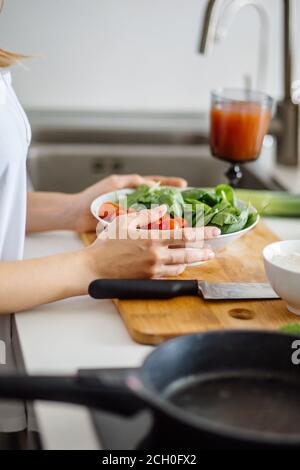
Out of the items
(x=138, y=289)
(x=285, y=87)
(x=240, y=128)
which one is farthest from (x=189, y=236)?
(x=285, y=87)

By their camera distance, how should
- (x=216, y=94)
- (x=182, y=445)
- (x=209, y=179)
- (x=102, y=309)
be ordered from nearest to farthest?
(x=182, y=445)
(x=102, y=309)
(x=216, y=94)
(x=209, y=179)

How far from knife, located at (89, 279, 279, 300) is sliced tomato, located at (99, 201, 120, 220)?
27cm

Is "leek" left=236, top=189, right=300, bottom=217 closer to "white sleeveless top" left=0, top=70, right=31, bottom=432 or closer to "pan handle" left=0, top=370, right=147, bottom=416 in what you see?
"white sleeveless top" left=0, top=70, right=31, bottom=432

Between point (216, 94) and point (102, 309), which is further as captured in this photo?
point (216, 94)

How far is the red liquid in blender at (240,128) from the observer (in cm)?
196

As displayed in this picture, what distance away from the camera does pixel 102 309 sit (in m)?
1.34

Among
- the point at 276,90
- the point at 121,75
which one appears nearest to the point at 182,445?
the point at 121,75

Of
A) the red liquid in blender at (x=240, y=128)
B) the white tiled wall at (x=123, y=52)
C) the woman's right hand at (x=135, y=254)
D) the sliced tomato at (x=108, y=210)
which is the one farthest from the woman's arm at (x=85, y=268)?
the white tiled wall at (x=123, y=52)

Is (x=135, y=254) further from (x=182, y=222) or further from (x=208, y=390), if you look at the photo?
(x=208, y=390)

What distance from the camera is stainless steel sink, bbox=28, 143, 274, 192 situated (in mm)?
2436

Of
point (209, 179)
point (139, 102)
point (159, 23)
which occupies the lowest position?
point (209, 179)

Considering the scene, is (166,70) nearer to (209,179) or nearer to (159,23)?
(159,23)

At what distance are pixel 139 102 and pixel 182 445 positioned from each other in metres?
1.99

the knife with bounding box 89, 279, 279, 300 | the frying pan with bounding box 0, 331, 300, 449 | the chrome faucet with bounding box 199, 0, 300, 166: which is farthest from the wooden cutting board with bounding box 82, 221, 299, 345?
the chrome faucet with bounding box 199, 0, 300, 166
